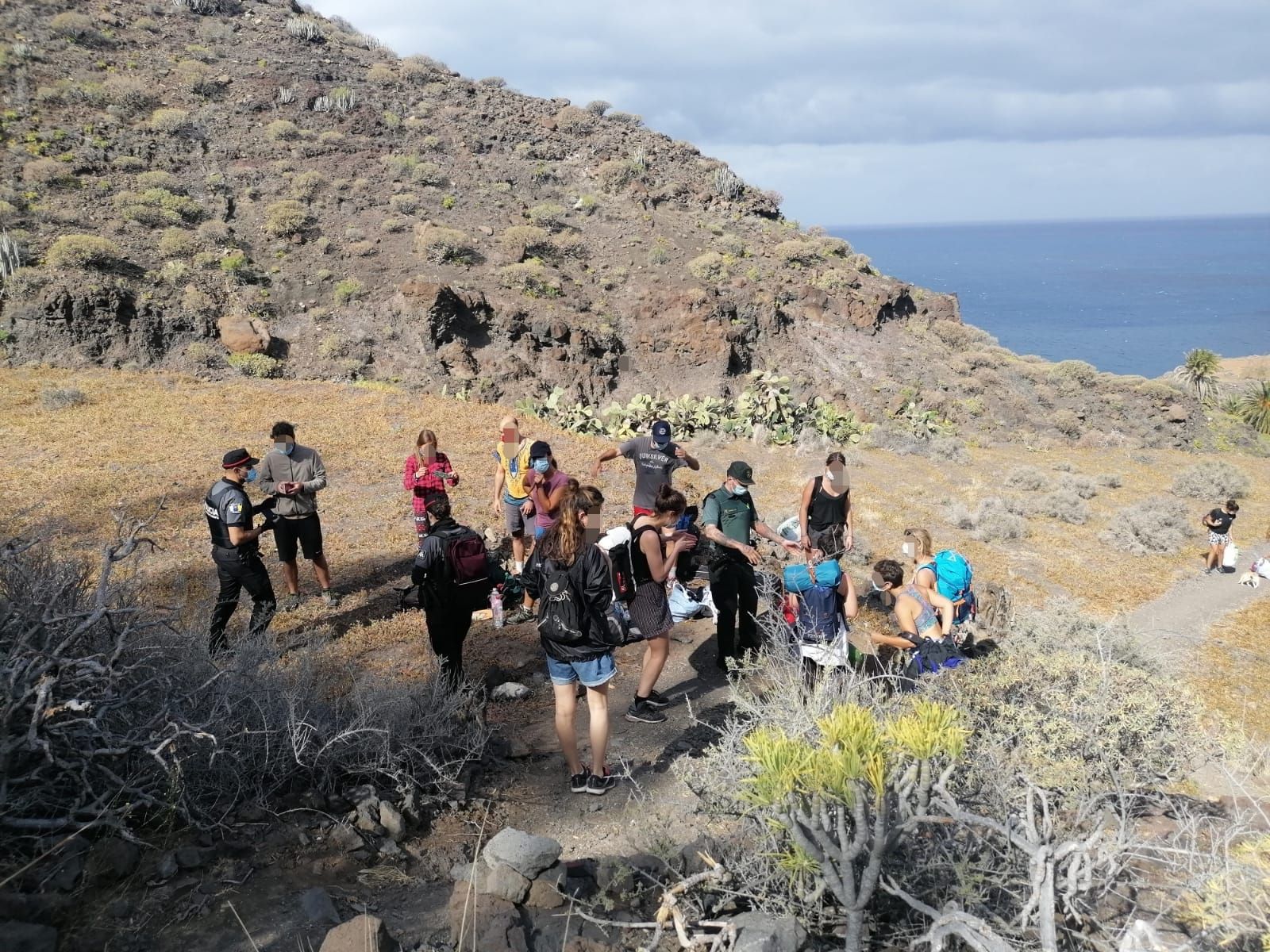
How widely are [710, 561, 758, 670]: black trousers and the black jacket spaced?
5.97ft

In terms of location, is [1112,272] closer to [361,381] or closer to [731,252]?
[731,252]

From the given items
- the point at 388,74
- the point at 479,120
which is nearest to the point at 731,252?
the point at 479,120

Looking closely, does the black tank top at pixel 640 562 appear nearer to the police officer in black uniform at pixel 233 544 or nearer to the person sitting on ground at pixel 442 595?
the person sitting on ground at pixel 442 595

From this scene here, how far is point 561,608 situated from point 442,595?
1.11 meters

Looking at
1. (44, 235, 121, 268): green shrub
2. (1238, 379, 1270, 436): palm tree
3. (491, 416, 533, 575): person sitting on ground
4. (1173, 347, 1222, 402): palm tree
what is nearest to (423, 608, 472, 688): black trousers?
(491, 416, 533, 575): person sitting on ground

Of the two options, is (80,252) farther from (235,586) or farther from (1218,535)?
(1218,535)

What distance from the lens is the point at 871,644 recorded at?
6.59 meters

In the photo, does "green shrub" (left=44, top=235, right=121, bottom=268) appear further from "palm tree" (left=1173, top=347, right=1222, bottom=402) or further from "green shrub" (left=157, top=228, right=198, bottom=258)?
"palm tree" (left=1173, top=347, right=1222, bottom=402)

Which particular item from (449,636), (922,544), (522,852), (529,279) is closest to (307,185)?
(529,279)

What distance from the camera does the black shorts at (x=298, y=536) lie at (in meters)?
6.79

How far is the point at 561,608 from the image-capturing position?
4.16 meters

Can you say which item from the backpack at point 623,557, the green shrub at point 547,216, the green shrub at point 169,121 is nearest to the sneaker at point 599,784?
the backpack at point 623,557

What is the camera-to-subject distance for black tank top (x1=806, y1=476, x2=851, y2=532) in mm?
7188

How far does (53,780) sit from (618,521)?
7059 millimetres
